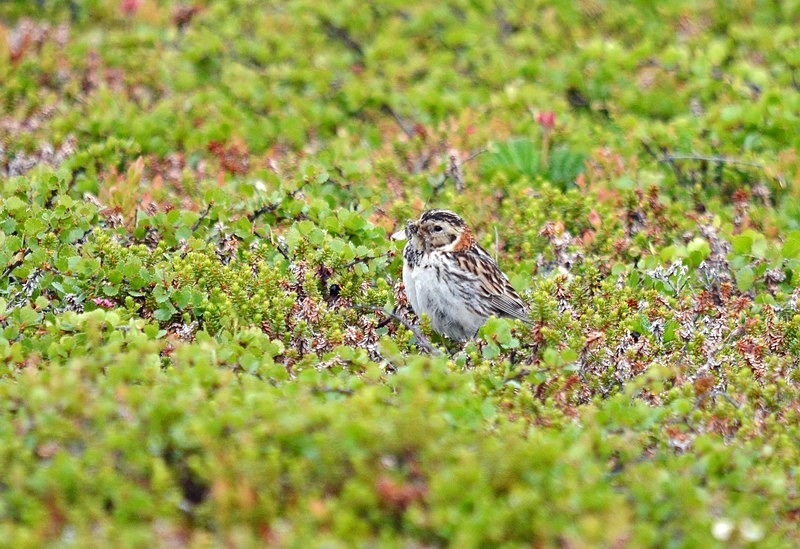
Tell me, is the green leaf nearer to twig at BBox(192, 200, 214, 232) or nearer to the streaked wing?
the streaked wing

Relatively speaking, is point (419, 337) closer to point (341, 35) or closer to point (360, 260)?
point (360, 260)

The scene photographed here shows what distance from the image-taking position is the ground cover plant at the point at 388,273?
17.1ft

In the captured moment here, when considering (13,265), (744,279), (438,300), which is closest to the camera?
(13,265)

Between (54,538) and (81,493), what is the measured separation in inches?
9.7

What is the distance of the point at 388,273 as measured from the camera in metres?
9.27

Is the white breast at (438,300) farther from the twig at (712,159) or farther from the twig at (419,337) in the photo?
the twig at (712,159)

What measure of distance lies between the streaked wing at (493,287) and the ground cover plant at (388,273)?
0.15 meters

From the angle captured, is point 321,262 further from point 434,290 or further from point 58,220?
point 58,220

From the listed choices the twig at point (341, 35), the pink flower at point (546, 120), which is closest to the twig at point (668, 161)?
the pink flower at point (546, 120)

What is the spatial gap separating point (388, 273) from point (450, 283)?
609 millimetres

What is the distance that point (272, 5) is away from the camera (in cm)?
1568

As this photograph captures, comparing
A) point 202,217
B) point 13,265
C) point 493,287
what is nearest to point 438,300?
point 493,287

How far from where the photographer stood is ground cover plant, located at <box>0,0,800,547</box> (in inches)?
205

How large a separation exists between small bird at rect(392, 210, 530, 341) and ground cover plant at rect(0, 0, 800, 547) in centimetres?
21
